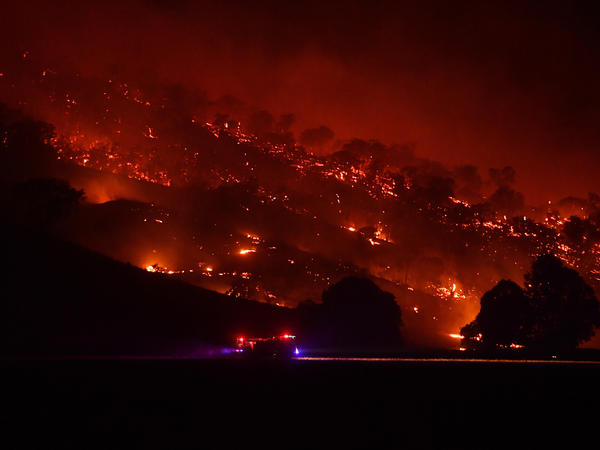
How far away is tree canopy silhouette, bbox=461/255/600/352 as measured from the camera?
47719mm

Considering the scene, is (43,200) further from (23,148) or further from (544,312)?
(544,312)

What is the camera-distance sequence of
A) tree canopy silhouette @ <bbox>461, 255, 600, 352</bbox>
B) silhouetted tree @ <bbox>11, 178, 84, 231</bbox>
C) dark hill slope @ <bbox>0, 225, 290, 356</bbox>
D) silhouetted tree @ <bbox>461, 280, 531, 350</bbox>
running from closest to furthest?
dark hill slope @ <bbox>0, 225, 290, 356</bbox>, tree canopy silhouette @ <bbox>461, 255, 600, 352</bbox>, silhouetted tree @ <bbox>461, 280, 531, 350</bbox>, silhouetted tree @ <bbox>11, 178, 84, 231</bbox>

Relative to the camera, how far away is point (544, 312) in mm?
48844

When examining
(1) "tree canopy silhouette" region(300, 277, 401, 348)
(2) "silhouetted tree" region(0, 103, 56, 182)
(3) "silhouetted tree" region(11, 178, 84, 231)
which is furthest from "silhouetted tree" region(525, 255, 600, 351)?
(2) "silhouetted tree" region(0, 103, 56, 182)

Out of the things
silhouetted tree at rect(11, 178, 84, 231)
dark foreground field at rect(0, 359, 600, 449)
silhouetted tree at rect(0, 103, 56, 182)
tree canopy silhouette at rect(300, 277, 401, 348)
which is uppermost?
silhouetted tree at rect(0, 103, 56, 182)

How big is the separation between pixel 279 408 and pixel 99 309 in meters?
29.0

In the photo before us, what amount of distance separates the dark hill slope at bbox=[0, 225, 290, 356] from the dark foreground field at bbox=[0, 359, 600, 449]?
11.4 metres

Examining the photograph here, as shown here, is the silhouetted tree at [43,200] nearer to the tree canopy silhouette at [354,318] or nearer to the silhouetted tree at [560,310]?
the tree canopy silhouette at [354,318]

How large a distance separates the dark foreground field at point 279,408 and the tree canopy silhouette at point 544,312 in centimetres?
3194

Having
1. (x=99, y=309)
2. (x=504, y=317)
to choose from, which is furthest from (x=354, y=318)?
(x=99, y=309)

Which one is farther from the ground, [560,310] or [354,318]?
[560,310]

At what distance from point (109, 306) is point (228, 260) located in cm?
5545

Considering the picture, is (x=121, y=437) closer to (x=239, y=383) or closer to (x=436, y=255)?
(x=239, y=383)

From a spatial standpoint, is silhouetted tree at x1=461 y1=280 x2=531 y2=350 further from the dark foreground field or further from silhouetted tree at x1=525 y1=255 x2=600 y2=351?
the dark foreground field
